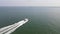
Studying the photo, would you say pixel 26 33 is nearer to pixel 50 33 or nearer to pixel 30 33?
pixel 30 33

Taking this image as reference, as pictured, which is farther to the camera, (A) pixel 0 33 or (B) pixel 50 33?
Result: (B) pixel 50 33

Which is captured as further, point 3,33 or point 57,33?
point 57,33

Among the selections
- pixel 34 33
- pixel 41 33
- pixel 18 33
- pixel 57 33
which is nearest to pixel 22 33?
pixel 18 33

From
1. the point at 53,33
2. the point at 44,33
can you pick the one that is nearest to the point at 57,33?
the point at 53,33

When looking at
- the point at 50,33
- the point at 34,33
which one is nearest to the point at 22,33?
the point at 34,33

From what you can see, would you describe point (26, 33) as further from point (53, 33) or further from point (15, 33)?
point (53, 33)

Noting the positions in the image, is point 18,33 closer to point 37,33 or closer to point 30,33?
point 30,33
